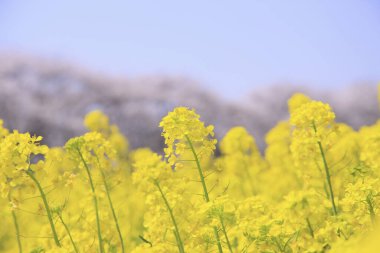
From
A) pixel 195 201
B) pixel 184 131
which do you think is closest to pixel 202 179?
pixel 184 131

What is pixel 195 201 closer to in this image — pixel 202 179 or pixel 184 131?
pixel 202 179

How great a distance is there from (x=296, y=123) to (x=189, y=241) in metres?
1.70

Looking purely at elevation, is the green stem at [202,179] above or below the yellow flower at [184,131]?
below

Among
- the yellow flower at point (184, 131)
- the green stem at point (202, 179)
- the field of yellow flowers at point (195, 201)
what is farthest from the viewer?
the yellow flower at point (184, 131)

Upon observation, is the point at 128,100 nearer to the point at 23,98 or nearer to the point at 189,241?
Answer: the point at 23,98

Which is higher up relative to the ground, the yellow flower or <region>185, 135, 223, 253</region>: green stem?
the yellow flower

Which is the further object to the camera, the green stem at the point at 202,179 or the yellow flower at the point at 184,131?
the yellow flower at the point at 184,131

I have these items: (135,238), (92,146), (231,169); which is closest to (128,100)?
(231,169)

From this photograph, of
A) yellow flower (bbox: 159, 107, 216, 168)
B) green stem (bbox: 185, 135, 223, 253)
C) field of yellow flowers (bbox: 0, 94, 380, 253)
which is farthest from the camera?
yellow flower (bbox: 159, 107, 216, 168)

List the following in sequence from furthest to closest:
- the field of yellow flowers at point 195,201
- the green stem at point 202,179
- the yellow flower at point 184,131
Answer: the yellow flower at point 184,131, the green stem at point 202,179, the field of yellow flowers at point 195,201

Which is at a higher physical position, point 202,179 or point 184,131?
point 184,131

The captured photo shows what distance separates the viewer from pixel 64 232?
214 inches

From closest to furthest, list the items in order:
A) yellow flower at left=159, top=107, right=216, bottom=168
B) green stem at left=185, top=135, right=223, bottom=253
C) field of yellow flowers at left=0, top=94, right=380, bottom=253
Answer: field of yellow flowers at left=0, top=94, right=380, bottom=253 → green stem at left=185, top=135, right=223, bottom=253 → yellow flower at left=159, top=107, right=216, bottom=168

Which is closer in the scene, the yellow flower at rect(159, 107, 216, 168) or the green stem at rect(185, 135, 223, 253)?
the green stem at rect(185, 135, 223, 253)
